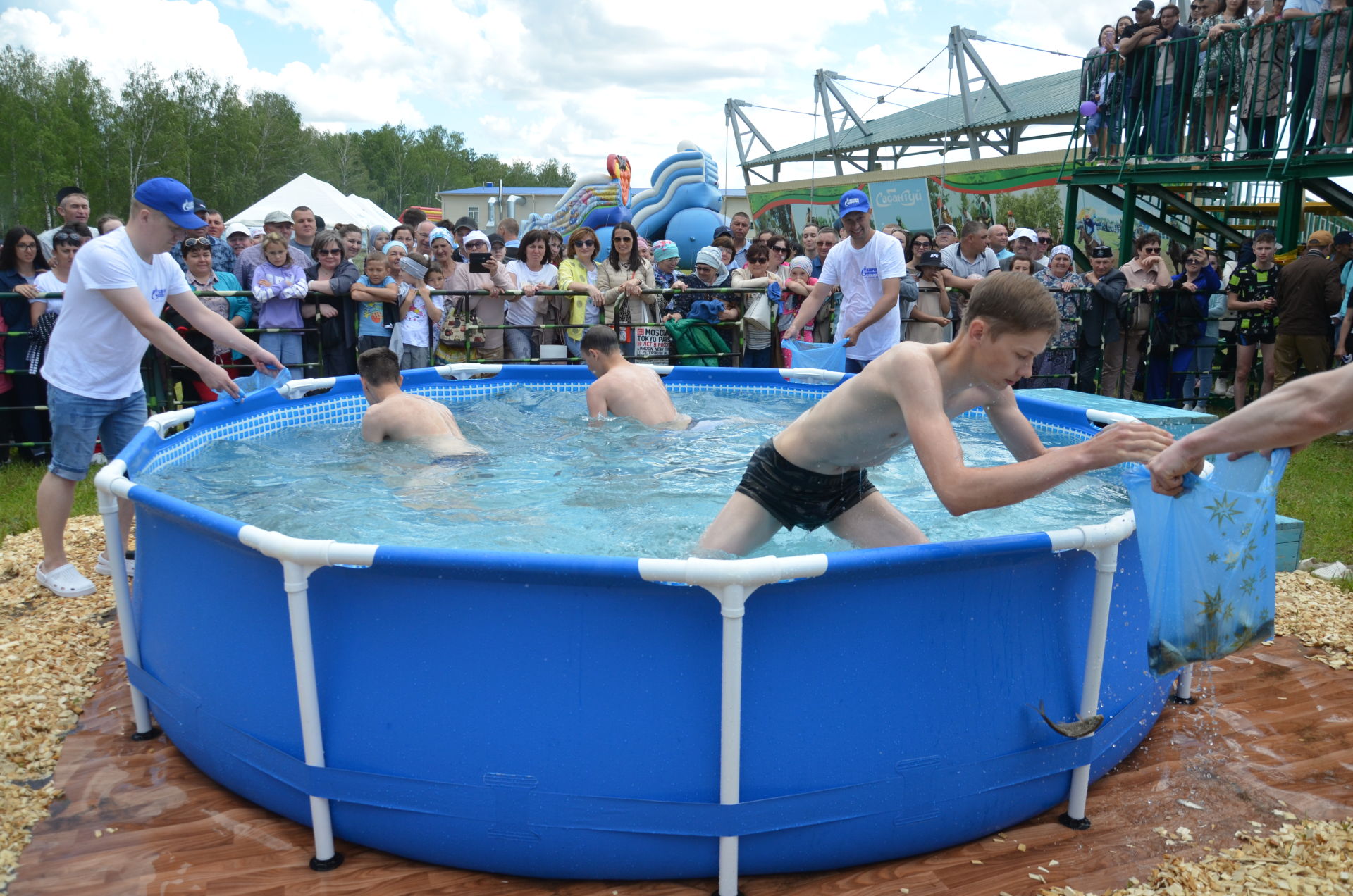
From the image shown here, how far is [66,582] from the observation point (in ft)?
15.8

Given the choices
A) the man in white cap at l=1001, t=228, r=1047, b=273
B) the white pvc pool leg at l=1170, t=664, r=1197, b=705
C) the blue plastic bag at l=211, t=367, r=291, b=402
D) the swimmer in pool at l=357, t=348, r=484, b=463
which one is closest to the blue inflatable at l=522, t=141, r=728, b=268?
the man in white cap at l=1001, t=228, r=1047, b=273

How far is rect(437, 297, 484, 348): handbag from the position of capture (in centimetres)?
853

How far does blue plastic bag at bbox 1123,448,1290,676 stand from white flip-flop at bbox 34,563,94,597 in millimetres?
4798

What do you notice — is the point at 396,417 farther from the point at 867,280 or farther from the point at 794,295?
the point at 794,295

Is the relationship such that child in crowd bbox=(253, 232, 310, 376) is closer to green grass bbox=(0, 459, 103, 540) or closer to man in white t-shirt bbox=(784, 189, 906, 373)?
green grass bbox=(0, 459, 103, 540)

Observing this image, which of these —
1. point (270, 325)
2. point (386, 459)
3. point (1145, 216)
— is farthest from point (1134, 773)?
point (1145, 216)

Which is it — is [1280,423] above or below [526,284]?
below

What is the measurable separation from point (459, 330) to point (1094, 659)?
264 inches

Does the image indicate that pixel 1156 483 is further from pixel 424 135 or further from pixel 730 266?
pixel 424 135

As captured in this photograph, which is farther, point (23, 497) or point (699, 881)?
point (23, 497)

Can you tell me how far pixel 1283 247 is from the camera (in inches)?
401

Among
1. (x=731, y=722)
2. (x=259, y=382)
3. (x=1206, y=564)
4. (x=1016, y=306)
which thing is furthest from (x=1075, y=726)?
(x=259, y=382)

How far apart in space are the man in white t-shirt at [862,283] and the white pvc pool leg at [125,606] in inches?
191

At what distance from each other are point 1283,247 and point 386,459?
9.65m
